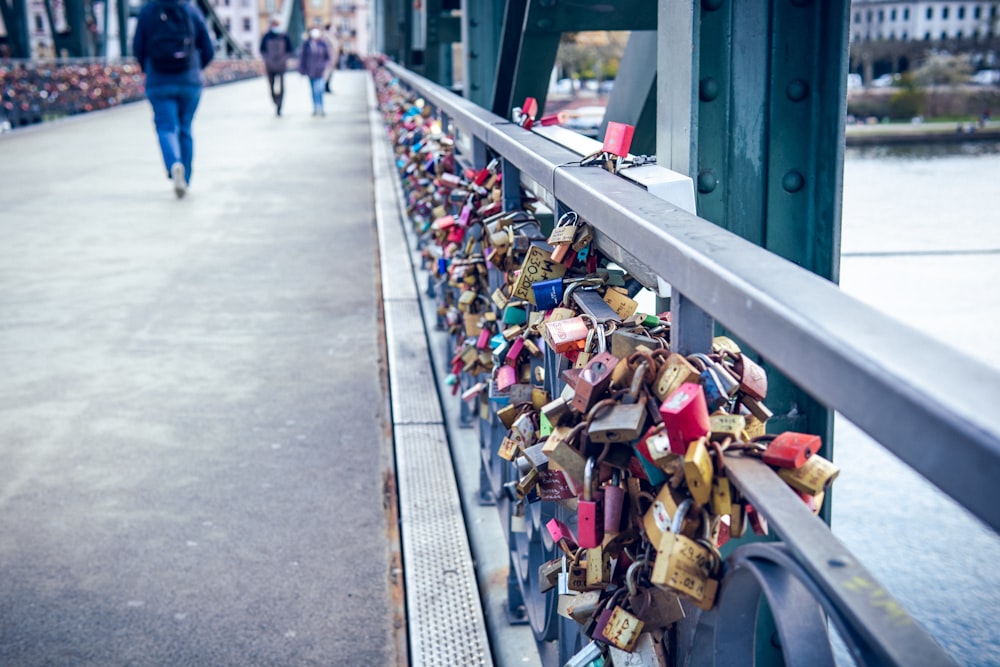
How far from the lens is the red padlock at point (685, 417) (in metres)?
1.10

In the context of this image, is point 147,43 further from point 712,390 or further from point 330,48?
point 330,48

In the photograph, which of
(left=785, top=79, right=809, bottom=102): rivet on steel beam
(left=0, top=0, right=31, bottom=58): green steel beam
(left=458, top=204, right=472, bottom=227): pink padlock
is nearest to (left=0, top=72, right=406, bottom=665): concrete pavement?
(left=458, top=204, right=472, bottom=227): pink padlock

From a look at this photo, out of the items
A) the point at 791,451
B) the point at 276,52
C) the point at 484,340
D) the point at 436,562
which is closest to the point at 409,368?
the point at 484,340

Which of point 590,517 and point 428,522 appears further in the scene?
point 428,522

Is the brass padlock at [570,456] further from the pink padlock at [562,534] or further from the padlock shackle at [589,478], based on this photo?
the pink padlock at [562,534]

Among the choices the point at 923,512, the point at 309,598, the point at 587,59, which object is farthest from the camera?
the point at 587,59

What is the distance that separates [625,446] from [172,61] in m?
8.78

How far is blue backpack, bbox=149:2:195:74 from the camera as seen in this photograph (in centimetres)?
921

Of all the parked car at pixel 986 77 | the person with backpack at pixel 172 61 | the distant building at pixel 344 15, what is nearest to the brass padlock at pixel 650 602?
the person with backpack at pixel 172 61

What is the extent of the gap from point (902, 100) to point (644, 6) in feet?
85.8

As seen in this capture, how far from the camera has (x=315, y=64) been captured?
20.8 m

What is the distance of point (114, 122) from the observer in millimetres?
20031

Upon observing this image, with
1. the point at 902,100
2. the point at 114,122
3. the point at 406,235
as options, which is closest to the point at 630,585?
the point at 406,235

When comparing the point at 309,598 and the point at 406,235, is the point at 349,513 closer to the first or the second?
the point at 309,598
